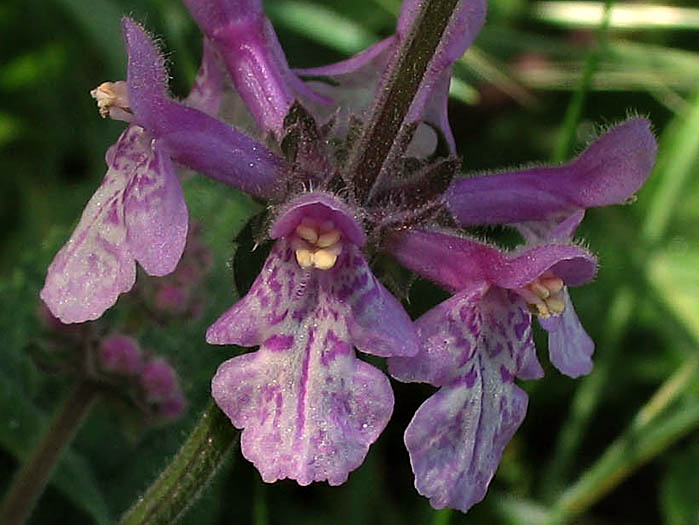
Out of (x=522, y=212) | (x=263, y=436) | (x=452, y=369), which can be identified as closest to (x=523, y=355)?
(x=452, y=369)

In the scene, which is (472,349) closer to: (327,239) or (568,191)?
(327,239)

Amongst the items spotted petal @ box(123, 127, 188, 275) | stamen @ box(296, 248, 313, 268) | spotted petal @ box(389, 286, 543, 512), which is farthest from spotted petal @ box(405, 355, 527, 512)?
spotted petal @ box(123, 127, 188, 275)

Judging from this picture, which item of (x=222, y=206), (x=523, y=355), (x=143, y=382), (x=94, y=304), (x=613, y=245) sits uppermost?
(x=94, y=304)

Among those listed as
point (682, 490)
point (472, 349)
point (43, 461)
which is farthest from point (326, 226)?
point (682, 490)

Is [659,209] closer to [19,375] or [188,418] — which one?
[188,418]

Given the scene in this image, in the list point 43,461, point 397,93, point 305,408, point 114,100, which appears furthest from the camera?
point 43,461
